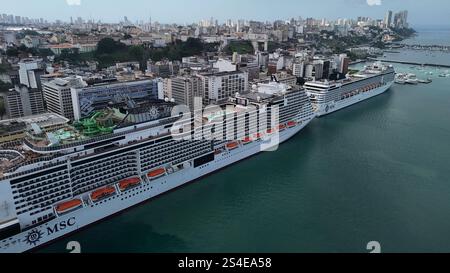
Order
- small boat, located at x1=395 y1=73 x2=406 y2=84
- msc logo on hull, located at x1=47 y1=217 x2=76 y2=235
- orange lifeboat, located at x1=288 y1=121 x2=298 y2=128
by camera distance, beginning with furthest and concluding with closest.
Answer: small boat, located at x1=395 y1=73 x2=406 y2=84, orange lifeboat, located at x1=288 y1=121 x2=298 y2=128, msc logo on hull, located at x1=47 y1=217 x2=76 y2=235

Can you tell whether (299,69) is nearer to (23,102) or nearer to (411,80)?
(411,80)

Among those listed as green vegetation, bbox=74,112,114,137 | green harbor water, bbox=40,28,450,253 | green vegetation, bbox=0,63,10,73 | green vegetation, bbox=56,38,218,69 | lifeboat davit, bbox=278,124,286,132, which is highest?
green vegetation, bbox=56,38,218,69

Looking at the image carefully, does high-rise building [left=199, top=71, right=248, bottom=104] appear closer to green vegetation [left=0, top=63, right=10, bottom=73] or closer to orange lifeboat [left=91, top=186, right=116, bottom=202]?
orange lifeboat [left=91, top=186, right=116, bottom=202]

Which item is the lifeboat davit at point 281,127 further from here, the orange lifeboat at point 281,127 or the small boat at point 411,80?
the small boat at point 411,80

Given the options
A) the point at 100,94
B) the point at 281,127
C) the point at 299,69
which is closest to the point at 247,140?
the point at 281,127

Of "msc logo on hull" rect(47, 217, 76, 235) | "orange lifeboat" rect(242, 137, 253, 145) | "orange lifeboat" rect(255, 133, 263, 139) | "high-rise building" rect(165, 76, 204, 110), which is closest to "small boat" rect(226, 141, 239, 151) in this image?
"orange lifeboat" rect(242, 137, 253, 145)
